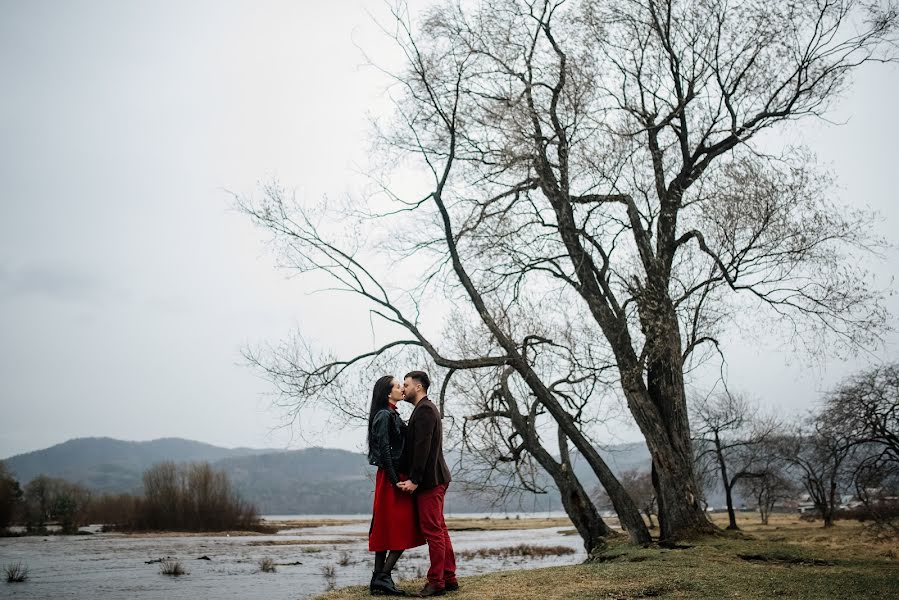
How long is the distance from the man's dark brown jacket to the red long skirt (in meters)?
0.26

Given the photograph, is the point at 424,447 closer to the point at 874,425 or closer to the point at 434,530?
the point at 434,530

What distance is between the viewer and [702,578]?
755 cm

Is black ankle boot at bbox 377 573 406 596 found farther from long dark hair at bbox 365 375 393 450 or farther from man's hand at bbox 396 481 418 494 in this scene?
long dark hair at bbox 365 375 393 450

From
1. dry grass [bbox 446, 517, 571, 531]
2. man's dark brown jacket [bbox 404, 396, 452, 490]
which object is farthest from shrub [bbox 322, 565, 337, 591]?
dry grass [bbox 446, 517, 571, 531]

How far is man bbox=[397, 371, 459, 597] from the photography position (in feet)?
23.7

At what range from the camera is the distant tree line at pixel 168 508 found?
2238 inches

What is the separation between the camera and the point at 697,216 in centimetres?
1288

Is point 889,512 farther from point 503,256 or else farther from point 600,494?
point 600,494

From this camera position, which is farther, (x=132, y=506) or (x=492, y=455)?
(x=132, y=506)

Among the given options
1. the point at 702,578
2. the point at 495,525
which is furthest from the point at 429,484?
the point at 495,525

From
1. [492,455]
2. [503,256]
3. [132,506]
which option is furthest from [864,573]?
[132,506]

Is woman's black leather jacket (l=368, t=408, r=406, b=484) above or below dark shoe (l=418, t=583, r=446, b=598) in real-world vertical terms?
above

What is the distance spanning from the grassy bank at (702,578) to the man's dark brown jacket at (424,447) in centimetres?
126

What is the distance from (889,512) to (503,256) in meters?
16.5
